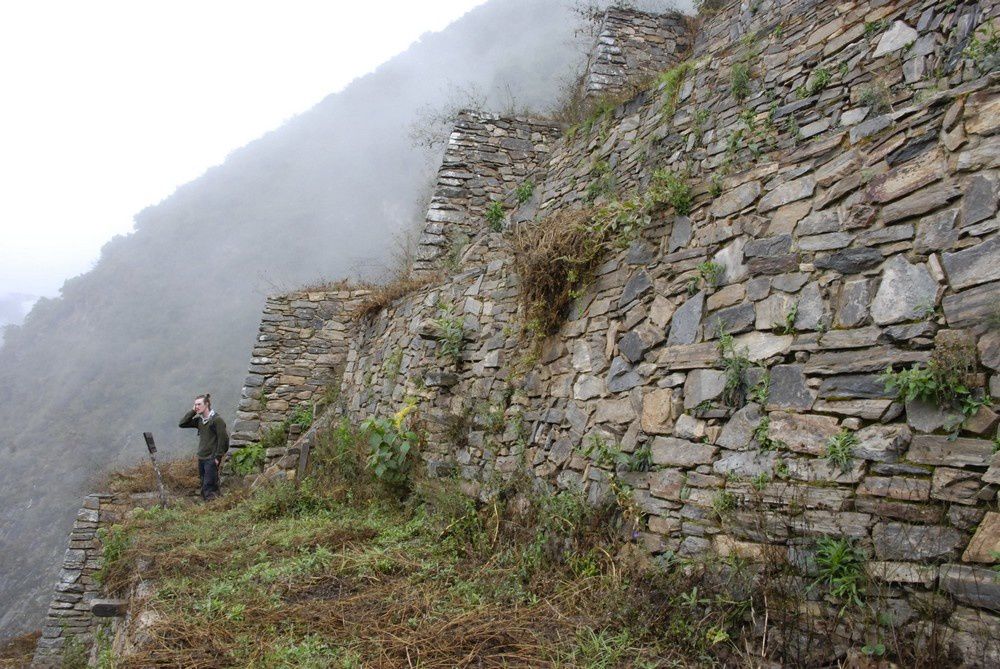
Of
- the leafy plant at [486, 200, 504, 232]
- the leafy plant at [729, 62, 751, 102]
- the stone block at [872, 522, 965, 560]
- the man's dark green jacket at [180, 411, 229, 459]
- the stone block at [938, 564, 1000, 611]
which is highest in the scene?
the leafy plant at [729, 62, 751, 102]

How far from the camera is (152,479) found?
1009cm

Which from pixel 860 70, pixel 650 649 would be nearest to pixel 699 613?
pixel 650 649

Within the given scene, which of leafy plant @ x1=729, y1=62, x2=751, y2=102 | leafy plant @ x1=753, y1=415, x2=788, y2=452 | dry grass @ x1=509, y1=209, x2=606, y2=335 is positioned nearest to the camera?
leafy plant @ x1=753, y1=415, x2=788, y2=452

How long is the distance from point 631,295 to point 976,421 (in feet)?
7.80

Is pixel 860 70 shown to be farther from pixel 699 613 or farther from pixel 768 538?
pixel 699 613

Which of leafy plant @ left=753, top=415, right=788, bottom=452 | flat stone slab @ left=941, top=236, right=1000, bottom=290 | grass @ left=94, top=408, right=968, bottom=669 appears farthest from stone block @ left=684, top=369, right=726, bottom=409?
flat stone slab @ left=941, top=236, right=1000, bottom=290

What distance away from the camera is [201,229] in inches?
1708

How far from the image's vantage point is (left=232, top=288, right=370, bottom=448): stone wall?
37.9ft

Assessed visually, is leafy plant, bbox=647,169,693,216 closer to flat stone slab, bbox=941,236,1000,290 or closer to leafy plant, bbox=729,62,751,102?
leafy plant, bbox=729,62,751,102

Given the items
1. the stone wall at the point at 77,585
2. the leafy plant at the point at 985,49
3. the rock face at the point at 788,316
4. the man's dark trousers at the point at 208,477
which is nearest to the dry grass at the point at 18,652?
the stone wall at the point at 77,585

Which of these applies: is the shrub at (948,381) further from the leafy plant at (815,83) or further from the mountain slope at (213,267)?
the mountain slope at (213,267)

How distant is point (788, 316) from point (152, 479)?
10.4m

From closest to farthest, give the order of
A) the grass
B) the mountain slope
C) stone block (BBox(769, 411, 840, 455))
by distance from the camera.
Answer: the grass < stone block (BBox(769, 411, 840, 455)) < the mountain slope

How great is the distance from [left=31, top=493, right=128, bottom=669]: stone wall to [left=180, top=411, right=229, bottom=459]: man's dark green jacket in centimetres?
169
